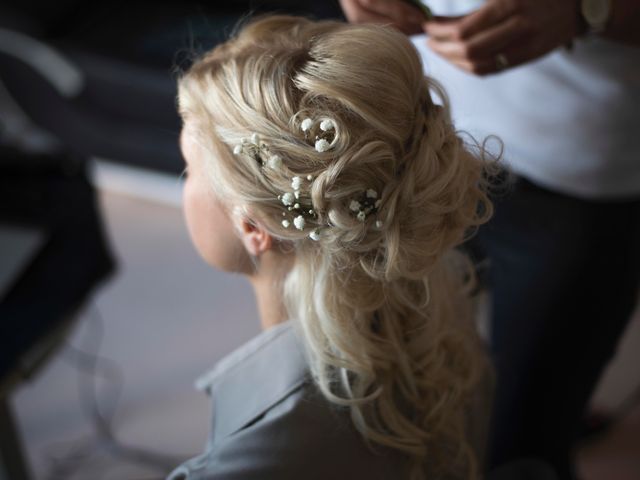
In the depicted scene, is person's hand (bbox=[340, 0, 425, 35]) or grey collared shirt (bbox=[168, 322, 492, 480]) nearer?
grey collared shirt (bbox=[168, 322, 492, 480])

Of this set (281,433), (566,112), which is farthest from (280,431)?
(566,112)

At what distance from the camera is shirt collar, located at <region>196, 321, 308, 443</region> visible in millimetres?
913

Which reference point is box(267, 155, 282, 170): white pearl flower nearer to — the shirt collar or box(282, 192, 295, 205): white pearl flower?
box(282, 192, 295, 205): white pearl flower

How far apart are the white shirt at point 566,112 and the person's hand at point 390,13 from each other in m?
0.14

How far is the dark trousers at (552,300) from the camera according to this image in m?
1.24

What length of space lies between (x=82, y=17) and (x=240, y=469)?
1.94 m

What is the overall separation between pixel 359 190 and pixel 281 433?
0.92ft

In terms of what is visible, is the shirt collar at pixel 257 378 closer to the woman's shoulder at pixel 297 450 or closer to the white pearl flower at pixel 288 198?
the woman's shoulder at pixel 297 450

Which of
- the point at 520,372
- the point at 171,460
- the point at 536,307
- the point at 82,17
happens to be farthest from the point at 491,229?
the point at 82,17

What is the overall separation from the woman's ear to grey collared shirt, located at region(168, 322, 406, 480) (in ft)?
0.38

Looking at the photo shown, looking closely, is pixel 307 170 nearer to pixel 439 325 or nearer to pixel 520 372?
pixel 439 325

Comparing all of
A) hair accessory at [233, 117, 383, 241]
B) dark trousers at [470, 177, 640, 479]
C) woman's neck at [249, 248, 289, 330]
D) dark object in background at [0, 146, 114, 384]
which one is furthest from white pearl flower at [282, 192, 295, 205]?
dark object in background at [0, 146, 114, 384]

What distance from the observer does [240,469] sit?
2.73 ft

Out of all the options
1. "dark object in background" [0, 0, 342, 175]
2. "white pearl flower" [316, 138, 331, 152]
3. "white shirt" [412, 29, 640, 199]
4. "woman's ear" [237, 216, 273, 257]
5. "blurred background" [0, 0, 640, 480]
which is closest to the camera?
"white pearl flower" [316, 138, 331, 152]
